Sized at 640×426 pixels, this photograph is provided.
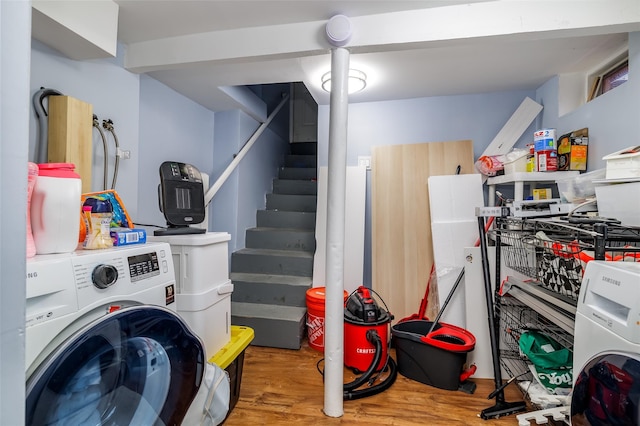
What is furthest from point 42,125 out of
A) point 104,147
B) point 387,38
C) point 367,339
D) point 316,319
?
point 367,339

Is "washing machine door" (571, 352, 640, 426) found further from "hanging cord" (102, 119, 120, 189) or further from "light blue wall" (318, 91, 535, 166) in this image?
"hanging cord" (102, 119, 120, 189)

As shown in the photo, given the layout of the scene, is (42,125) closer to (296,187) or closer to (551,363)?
(296,187)

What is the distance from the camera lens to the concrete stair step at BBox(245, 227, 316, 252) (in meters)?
2.85

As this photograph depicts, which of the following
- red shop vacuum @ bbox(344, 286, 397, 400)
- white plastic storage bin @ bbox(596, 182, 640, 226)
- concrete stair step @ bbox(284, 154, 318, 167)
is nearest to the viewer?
white plastic storage bin @ bbox(596, 182, 640, 226)

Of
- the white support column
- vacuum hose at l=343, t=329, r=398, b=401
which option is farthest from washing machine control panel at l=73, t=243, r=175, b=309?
vacuum hose at l=343, t=329, r=398, b=401

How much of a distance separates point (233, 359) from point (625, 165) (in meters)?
1.98

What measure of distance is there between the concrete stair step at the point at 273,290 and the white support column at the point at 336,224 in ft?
3.12

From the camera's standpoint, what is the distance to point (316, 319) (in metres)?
2.16

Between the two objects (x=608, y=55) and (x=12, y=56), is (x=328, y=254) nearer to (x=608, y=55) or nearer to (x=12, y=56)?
(x=12, y=56)

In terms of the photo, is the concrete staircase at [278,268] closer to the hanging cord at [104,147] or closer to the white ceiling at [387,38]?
the hanging cord at [104,147]

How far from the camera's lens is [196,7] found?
1.44 metres

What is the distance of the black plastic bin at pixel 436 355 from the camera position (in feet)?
5.45

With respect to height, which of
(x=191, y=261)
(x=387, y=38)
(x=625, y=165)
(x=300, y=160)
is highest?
(x=387, y=38)

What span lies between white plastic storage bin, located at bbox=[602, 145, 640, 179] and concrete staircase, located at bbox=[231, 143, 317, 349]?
1984mm
